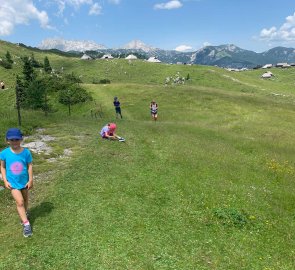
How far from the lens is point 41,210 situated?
14617 millimetres

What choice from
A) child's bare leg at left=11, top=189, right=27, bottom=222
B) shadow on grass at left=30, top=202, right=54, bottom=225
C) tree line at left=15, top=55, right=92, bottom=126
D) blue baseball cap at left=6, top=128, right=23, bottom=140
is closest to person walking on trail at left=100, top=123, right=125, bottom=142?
shadow on grass at left=30, top=202, right=54, bottom=225

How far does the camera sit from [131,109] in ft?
212

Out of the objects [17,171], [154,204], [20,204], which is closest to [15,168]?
[17,171]

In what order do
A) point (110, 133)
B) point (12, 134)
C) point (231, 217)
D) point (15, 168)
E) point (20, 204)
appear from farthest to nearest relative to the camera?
point (110, 133) → point (231, 217) → point (15, 168) → point (20, 204) → point (12, 134)

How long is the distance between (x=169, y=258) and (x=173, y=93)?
65.8 metres

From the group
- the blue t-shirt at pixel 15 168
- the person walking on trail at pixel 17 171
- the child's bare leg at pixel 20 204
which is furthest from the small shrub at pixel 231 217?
the blue t-shirt at pixel 15 168

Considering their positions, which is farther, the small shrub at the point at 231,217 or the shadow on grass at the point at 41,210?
the small shrub at the point at 231,217

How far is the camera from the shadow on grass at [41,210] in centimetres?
1399

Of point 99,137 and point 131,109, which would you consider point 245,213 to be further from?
point 131,109

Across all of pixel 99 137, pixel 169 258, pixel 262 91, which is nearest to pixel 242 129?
pixel 99 137

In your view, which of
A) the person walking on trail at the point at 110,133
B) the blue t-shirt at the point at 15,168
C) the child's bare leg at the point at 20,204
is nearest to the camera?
the child's bare leg at the point at 20,204

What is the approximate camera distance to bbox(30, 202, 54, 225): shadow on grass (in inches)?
551

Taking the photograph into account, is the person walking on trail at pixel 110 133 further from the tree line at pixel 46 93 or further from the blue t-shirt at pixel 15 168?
the tree line at pixel 46 93

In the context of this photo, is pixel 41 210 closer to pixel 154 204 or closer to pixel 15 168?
pixel 15 168
